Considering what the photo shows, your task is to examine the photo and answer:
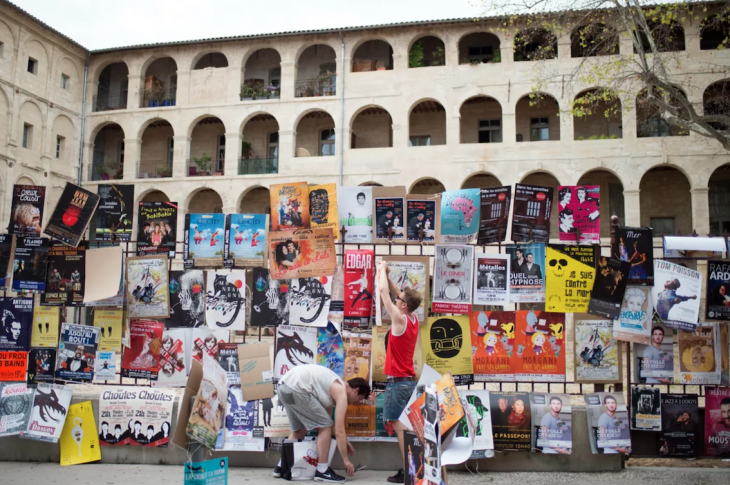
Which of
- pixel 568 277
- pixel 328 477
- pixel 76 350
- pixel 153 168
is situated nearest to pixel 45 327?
pixel 76 350

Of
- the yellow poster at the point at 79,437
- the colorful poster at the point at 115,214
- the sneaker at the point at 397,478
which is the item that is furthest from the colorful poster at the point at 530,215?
the yellow poster at the point at 79,437

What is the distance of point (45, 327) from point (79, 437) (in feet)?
4.25

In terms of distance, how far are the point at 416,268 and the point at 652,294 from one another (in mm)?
2383

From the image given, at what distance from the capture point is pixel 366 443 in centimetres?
655

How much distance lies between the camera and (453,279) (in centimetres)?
668

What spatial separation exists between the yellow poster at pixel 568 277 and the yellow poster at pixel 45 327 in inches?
211

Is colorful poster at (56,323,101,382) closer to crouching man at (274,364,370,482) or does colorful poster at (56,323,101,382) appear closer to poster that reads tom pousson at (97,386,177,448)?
poster that reads tom pousson at (97,386,177,448)

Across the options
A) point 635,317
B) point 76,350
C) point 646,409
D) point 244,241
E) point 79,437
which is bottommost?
point 79,437

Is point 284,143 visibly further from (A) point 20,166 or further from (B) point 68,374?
(B) point 68,374

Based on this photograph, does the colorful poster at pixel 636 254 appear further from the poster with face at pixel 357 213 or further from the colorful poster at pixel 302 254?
the colorful poster at pixel 302 254

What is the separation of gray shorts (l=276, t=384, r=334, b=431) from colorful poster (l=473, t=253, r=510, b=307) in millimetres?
1889

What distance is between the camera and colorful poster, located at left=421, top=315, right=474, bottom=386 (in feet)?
21.5

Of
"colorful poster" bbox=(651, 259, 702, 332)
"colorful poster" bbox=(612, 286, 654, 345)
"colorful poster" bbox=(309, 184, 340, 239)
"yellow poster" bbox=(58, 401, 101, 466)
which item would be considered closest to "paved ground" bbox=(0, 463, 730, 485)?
"yellow poster" bbox=(58, 401, 101, 466)

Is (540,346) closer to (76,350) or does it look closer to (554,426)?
(554,426)
